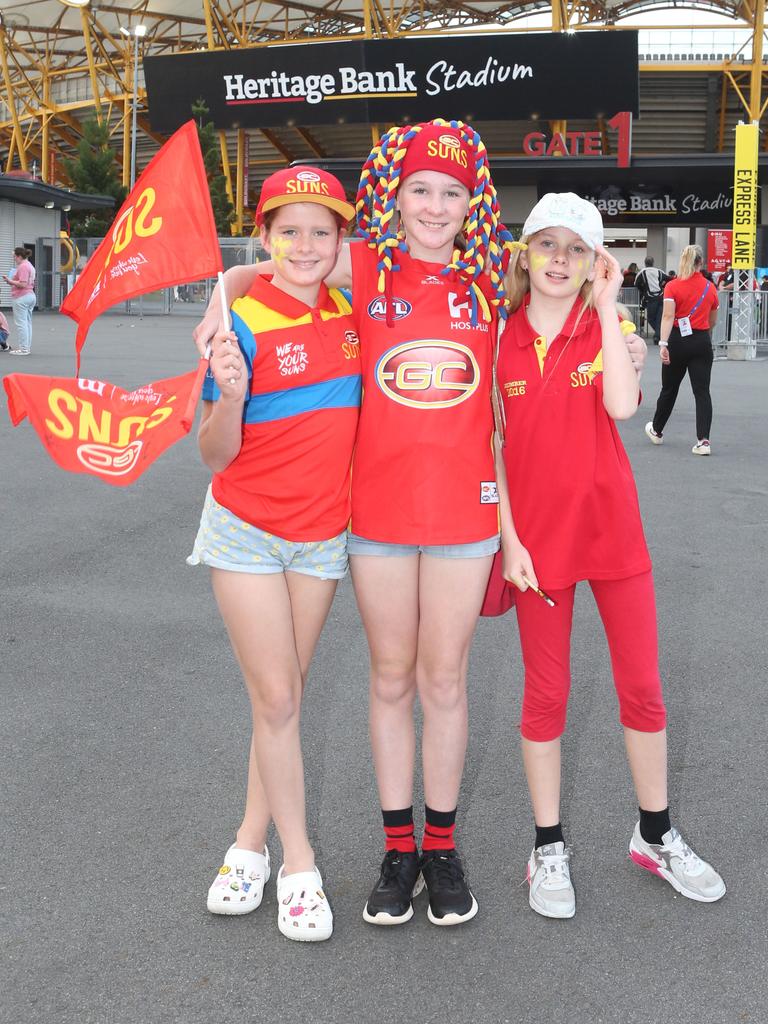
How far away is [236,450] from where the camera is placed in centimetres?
270

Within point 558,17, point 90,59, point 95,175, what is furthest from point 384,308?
point 90,59

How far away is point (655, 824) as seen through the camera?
10.2ft

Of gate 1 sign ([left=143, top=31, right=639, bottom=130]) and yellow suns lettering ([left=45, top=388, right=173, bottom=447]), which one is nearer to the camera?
yellow suns lettering ([left=45, top=388, right=173, bottom=447])

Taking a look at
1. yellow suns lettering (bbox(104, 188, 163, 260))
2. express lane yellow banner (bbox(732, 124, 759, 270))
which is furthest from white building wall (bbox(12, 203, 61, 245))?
yellow suns lettering (bbox(104, 188, 163, 260))

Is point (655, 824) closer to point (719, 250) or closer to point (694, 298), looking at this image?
point (694, 298)

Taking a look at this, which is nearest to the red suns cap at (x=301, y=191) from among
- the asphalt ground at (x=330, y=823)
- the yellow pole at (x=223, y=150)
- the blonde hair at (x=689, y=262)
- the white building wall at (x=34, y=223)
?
the asphalt ground at (x=330, y=823)

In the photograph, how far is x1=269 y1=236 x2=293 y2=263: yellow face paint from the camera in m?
2.76

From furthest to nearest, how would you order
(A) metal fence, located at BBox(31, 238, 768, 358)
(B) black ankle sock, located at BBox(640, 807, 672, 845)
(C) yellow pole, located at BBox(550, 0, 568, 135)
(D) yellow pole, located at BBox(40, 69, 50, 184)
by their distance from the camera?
(D) yellow pole, located at BBox(40, 69, 50, 184) < (C) yellow pole, located at BBox(550, 0, 568, 135) < (A) metal fence, located at BBox(31, 238, 768, 358) < (B) black ankle sock, located at BBox(640, 807, 672, 845)

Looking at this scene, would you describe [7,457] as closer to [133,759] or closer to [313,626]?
[133,759]

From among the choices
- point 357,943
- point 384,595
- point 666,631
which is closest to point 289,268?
point 384,595

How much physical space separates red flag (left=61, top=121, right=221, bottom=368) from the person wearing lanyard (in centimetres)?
846

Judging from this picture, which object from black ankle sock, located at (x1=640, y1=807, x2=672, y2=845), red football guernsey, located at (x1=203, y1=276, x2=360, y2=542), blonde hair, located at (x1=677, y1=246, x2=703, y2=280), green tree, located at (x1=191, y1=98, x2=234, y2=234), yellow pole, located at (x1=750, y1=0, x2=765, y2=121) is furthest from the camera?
green tree, located at (x1=191, y1=98, x2=234, y2=234)

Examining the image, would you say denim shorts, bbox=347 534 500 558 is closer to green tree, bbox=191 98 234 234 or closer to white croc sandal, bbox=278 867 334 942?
Answer: white croc sandal, bbox=278 867 334 942

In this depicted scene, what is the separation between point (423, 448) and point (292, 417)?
34 cm
